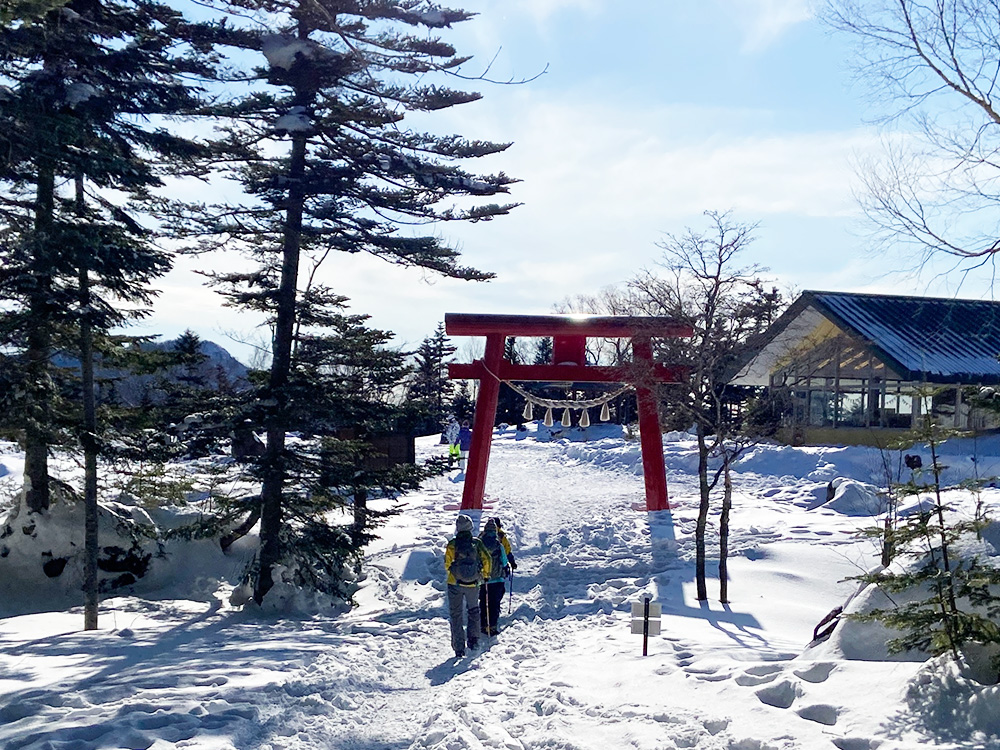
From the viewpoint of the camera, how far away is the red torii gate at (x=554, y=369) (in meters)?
16.5

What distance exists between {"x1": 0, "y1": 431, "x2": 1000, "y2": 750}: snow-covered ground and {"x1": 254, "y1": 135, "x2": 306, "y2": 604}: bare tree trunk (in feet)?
3.57

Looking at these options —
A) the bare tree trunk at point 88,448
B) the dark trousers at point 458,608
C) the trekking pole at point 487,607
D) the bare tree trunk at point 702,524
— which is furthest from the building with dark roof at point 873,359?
the bare tree trunk at point 88,448

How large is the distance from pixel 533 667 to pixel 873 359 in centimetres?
2371

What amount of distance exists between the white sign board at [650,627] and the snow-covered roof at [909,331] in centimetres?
1799

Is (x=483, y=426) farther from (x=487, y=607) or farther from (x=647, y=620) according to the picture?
(x=647, y=620)

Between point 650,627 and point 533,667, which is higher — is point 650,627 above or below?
above

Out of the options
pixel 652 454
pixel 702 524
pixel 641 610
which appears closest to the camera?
pixel 641 610

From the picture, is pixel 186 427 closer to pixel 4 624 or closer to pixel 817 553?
pixel 4 624

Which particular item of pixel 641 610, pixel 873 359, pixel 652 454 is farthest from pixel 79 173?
pixel 873 359

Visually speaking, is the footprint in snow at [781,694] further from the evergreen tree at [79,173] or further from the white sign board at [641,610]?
the evergreen tree at [79,173]

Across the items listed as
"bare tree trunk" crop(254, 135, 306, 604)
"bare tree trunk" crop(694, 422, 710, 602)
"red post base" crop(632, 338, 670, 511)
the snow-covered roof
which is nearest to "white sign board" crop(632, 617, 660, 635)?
"bare tree trunk" crop(694, 422, 710, 602)

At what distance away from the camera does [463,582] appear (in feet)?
29.2

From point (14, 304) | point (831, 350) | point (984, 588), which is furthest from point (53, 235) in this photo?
point (831, 350)

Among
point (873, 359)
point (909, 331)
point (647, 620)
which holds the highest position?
point (909, 331)
